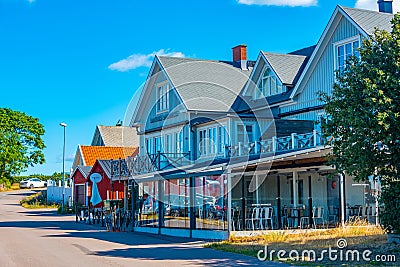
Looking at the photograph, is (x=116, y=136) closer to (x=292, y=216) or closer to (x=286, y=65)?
(x=286, y=65)

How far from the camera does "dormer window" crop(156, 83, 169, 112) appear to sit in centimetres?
3591

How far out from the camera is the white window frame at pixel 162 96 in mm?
35750

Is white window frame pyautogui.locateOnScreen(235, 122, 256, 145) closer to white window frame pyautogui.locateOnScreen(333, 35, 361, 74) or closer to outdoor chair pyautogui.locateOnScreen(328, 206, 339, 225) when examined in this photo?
white window frame pyautogui.locateOnScreen(333, 35, 361, 74)

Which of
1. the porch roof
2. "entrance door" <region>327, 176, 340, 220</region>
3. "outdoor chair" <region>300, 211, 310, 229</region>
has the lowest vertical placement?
"outdoor chair" <region>300, 211, 310, 229</region>

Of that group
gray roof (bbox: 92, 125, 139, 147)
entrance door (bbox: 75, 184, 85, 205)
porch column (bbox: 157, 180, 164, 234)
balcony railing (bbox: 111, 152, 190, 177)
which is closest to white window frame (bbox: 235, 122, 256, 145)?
balcony railing (bbox: 111, 152, 190, 177)

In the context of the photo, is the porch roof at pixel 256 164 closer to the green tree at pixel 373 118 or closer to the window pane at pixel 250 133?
the window pane at pixel 250 133

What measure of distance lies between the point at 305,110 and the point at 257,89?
4.05 metres

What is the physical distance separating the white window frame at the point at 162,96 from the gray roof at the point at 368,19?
41.9ft

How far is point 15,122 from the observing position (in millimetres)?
65562

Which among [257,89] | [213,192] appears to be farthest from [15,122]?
Result: [213,192]

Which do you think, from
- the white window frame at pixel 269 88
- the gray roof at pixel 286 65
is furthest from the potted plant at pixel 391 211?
the white window frame at pixel 269 88

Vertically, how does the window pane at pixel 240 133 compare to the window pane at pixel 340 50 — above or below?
below

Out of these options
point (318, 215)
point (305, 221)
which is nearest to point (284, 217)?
point (305, 221)

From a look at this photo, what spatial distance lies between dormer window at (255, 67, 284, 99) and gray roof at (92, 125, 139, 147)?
30.9m
